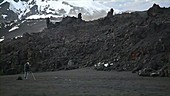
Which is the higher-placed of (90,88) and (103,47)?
(103,47)

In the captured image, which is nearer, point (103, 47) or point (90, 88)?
→ point (90, 88)

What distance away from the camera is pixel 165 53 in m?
48.2

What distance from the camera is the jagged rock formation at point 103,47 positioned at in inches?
2023

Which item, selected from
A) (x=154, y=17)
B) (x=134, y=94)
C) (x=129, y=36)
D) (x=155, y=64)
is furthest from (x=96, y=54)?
(x=134, y=94)

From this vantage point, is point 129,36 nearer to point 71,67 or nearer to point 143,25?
point 143,25

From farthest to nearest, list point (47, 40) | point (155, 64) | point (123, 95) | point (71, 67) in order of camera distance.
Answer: point (47, 40), point (71, 67), point (155, 64), point (123, 95)

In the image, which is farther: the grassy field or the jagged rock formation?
the jagged rock formation

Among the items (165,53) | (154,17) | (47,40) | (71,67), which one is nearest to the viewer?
(165,53)

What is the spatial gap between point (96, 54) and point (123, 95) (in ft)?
142

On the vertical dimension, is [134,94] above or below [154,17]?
below

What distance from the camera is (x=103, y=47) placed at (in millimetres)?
66000

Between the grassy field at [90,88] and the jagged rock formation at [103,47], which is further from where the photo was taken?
the jagged rock formation at [103,47]

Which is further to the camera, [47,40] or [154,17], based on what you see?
[47,40]

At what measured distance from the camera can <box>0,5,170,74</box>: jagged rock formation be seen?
51.4 m
